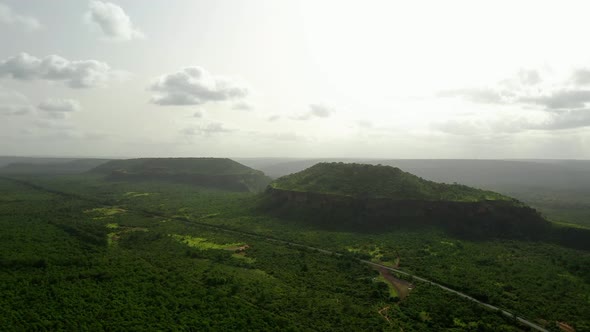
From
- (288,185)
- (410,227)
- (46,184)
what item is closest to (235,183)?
(288,185)

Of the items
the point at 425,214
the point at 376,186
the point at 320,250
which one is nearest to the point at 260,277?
the point at 320,250

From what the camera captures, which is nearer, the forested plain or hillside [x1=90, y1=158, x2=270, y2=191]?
the forested plain

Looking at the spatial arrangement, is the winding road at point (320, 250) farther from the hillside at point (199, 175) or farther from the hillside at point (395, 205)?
the hillside at point (199, 175)

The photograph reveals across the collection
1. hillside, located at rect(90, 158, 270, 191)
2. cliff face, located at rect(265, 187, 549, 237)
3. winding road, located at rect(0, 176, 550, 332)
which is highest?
hillside, located at rect(90, 158, 270, 191)

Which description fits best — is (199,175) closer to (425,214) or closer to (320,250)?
(320,250)

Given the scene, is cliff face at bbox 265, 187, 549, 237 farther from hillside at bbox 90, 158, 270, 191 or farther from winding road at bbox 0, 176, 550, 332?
hillside at bbox 90, 158, 270, 191

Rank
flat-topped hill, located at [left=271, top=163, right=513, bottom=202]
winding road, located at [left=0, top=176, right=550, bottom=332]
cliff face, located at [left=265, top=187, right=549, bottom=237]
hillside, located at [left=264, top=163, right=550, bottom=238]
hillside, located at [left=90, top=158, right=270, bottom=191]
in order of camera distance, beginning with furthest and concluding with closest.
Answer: hillside, located at [left=90, top=158, right=270, bottom=191] < flat-topped hill, located at [left=271, top=163, right=513, bottom=202] < hillside, located at [left=264, top=163, right=550, bottom=238] < cliff face, located at [left=265, top=187, right=549, bottom=237] < winding road, located at [left=0, top=176, right=550, bottom=332]

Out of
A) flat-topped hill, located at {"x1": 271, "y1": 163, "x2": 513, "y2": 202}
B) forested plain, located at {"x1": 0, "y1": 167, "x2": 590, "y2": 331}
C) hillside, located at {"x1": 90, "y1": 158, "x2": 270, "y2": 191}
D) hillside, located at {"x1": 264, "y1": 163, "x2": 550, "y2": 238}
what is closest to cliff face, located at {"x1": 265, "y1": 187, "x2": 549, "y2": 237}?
hillside, located at {"x1": 264, "y1": 163, "x2": 550, "y2": 238}

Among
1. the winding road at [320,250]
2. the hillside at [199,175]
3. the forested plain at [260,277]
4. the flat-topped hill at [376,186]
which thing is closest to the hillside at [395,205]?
the flat-topped hill at [376,186]
